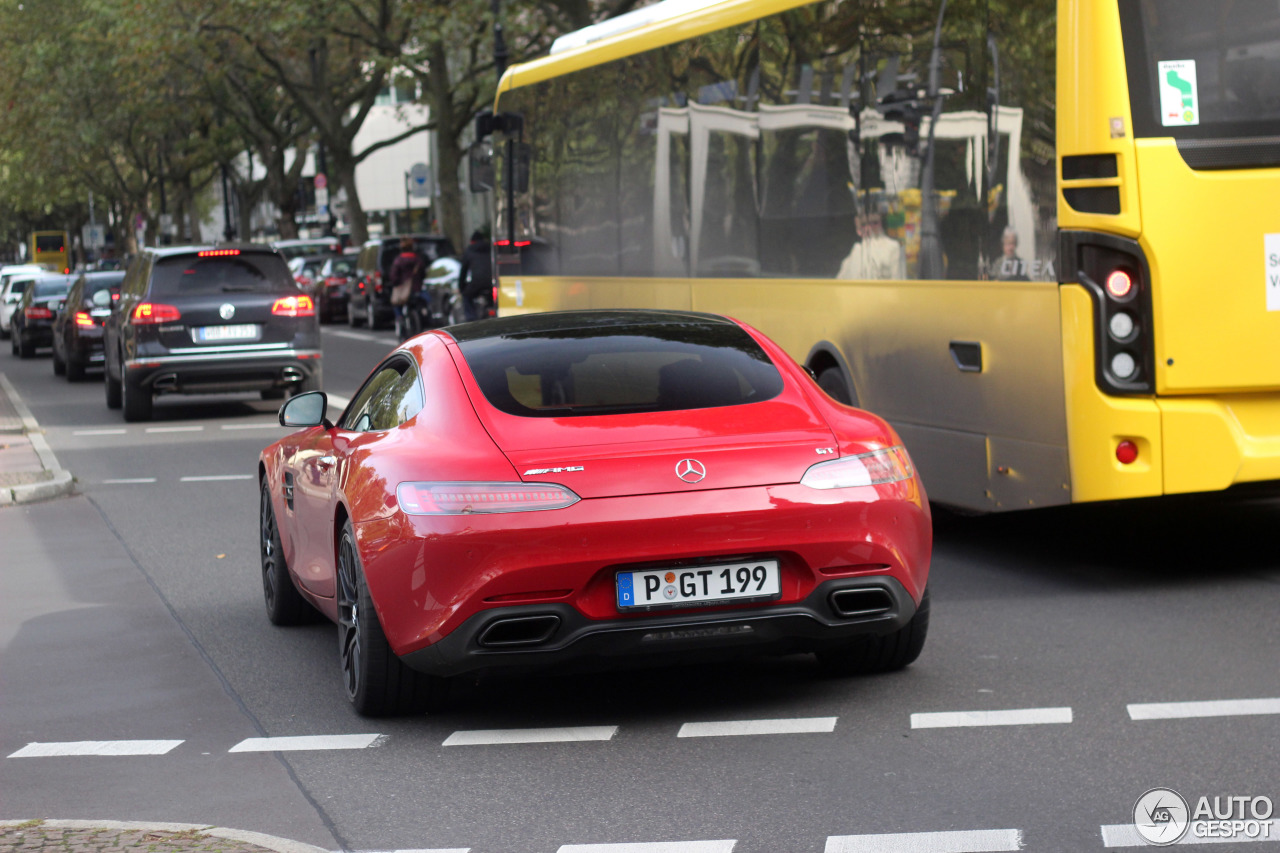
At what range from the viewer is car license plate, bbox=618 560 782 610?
5902 millimetres

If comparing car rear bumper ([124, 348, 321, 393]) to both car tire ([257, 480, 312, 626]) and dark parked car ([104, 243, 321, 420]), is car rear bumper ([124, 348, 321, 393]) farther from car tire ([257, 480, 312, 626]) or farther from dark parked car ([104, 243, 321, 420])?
car tire ([257, 480, 312, 626])

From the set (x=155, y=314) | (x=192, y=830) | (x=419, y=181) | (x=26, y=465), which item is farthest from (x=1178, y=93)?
(x=419, y=181)

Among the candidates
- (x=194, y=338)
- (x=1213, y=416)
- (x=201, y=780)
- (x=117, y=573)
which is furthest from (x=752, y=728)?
(x=194, y=338)

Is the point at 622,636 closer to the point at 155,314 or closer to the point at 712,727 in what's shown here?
the point at 712,727

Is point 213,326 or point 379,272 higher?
point 379,272

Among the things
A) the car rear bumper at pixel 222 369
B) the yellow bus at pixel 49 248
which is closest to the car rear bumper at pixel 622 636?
the car rear bumper at pixel 222 369

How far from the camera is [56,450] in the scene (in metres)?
17.7

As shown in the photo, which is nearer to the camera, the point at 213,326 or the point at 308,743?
the point at 308,743

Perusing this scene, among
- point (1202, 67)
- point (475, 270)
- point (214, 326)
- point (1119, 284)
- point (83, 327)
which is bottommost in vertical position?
point (83, 327)

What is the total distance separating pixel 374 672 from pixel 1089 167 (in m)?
3.72

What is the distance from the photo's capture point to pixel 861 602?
6160 mm

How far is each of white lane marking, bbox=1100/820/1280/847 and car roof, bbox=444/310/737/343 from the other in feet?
9.25

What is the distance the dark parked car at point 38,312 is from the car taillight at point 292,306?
1748 centimetres

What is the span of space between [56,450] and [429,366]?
1199cm
